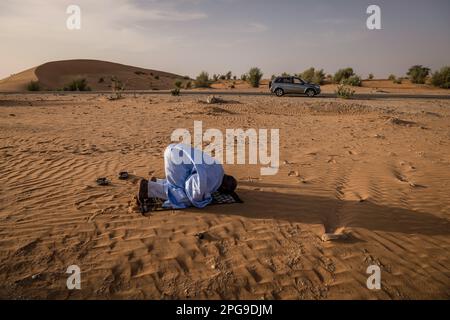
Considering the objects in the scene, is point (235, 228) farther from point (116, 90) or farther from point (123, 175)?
point (116, 90)

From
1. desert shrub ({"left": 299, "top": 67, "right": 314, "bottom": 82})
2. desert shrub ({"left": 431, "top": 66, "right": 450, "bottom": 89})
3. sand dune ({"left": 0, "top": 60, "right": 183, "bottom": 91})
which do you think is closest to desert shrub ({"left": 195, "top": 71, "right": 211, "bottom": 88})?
sand dune ({"left": 0, "top": 60, "right": 183, "bottom": 91})

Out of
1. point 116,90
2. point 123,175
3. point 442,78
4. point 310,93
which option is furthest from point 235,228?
point 442,78

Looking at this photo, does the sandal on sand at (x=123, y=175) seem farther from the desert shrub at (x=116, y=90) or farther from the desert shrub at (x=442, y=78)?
the desert shrub at (x=442, y=78)

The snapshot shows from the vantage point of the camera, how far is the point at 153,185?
15.0ft

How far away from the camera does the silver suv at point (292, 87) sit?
20672mm

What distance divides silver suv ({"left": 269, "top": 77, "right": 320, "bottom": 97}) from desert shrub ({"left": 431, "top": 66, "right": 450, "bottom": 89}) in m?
16.3

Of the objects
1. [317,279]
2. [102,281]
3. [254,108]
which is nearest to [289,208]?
[317,279]

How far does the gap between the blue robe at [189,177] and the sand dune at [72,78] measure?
27115mm

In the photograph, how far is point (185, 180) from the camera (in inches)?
178

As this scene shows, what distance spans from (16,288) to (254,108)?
41.5ft

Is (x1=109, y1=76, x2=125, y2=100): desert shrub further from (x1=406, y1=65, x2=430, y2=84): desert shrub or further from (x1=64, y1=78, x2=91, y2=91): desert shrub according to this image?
(x1=406, y1=65, x2=430, y2=84): desert shrub

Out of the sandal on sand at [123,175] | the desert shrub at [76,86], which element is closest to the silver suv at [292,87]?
the desert shrub at [76,86]

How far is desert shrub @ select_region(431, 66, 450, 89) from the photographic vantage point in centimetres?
2850

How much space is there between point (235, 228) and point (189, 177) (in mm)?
972
